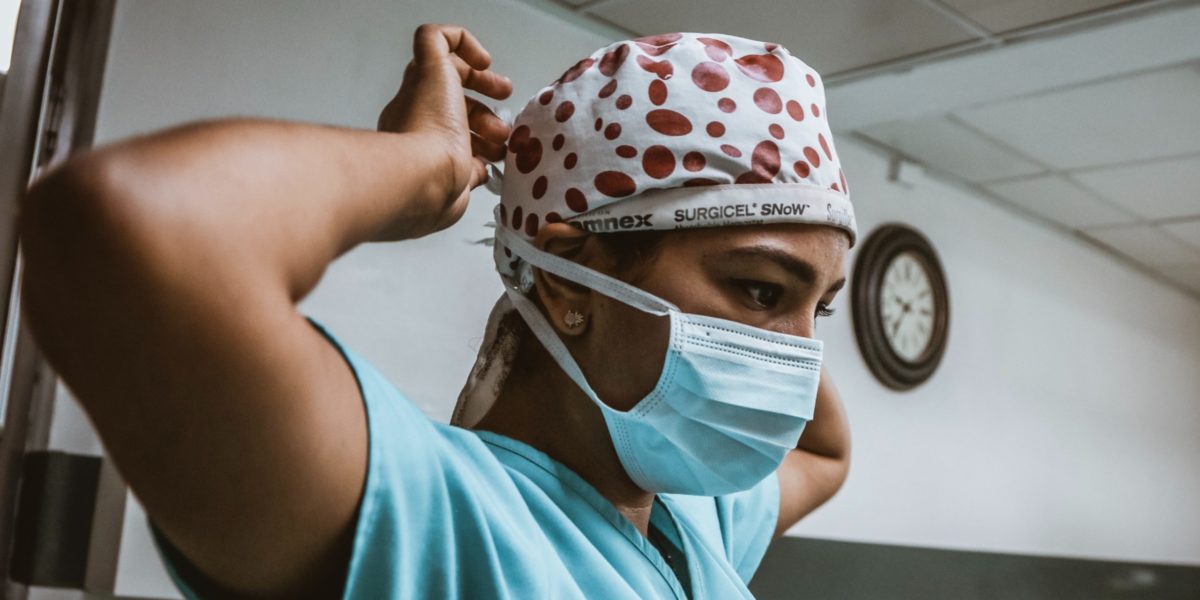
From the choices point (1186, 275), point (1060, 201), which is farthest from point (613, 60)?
point (1186, 275)

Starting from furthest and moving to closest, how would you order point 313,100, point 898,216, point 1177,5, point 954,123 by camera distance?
point 898,216 < point 954,123 < point 1177,5 < point 313,100

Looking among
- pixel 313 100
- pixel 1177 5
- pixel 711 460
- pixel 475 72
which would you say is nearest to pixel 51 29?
pixel 313 100

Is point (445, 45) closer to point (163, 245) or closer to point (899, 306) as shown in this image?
point (163, 245)

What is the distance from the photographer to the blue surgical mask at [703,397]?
928 mm

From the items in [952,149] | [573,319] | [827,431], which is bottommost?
[827,431]

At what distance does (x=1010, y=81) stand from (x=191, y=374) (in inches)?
116

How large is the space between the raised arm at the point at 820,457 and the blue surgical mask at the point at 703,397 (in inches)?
16.6

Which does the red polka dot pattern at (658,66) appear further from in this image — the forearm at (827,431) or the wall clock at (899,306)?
the wall clock at (899,306)

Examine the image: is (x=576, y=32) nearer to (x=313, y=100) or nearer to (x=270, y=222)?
(x=313, y=100)

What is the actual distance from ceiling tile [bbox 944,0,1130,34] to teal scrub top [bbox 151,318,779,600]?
76.9 inches

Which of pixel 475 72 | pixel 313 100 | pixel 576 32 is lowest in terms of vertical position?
pixel 475 72

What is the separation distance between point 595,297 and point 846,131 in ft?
9.22

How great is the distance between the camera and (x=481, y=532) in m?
0.71

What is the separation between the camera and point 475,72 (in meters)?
0.93
